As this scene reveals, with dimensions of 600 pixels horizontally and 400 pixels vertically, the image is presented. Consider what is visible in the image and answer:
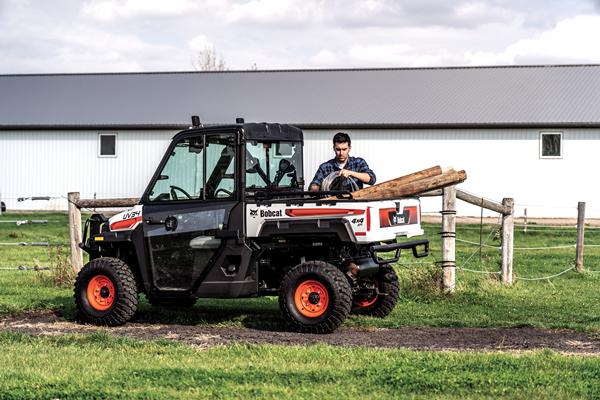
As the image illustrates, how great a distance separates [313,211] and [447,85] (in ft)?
102

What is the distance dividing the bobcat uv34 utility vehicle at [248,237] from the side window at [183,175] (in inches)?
0.4

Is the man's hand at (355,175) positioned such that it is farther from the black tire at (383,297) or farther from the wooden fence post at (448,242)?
the wooden fence post at (448,242)

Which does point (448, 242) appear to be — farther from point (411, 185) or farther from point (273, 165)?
point (273, 165)

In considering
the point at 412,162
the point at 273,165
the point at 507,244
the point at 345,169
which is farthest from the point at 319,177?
the point at 412,162

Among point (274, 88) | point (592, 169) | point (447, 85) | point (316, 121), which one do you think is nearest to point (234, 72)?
point (274, 88)

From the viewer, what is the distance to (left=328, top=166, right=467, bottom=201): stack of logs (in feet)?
36.2

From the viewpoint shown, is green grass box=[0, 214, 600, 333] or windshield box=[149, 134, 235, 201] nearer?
windshield box=[149, 134, 235, 201]

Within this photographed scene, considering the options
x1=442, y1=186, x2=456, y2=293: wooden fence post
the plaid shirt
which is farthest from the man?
x1=442, y1=186, x2=456, y2=293: wooden fence post

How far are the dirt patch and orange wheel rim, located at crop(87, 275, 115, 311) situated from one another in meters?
0.28

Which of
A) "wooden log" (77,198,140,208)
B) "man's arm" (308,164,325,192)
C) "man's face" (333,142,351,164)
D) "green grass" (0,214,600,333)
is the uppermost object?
"man's face" (333,142,351,164)

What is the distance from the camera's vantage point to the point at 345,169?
38.2 ft

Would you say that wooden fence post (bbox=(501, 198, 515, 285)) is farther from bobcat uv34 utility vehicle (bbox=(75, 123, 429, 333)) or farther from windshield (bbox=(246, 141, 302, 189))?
windshield (bbox=(246, 141, 302, 189))

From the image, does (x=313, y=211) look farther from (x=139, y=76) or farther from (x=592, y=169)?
(x=139, y=76)

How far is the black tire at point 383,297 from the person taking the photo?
1202cm
